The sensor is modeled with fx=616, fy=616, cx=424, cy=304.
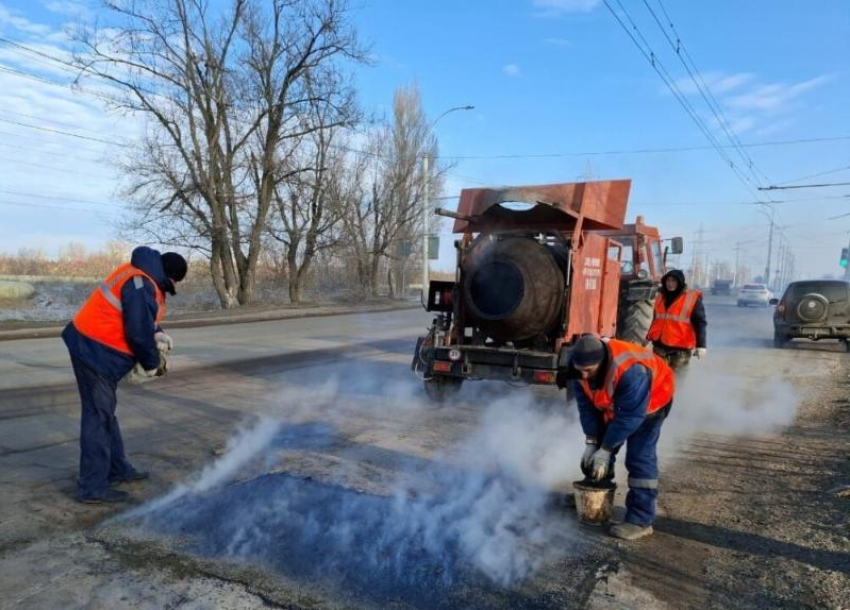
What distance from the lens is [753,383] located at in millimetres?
9578

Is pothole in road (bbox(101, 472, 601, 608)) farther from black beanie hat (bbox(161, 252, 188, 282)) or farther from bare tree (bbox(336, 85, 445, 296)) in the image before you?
bare tree (bbox(336, 85, 445, 296))

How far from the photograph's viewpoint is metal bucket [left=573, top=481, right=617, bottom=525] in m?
3.91

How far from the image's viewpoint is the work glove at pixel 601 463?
3.90m

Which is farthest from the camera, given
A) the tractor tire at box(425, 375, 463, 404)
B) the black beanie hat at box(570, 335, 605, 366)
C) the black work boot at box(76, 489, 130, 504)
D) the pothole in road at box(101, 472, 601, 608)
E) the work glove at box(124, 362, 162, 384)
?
the tractor tire at box(425, 375, 463, 404)

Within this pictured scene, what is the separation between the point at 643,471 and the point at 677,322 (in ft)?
11.7

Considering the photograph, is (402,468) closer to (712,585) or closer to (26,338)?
(712,585)

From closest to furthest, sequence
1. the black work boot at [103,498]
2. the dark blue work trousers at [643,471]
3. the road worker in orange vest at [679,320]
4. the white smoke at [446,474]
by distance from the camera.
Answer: the white smoke at [446,474] → the dark blue work trousers at [643,471] → the black work boot at [103,498] → the road worker in orange vest at [679,320]

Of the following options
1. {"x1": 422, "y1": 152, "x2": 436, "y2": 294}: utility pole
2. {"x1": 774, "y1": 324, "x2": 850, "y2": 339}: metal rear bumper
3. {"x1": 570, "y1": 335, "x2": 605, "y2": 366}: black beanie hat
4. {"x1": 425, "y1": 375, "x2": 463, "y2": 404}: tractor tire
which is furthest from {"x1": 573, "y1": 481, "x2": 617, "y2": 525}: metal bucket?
{"x1": 422, "y1": 152, "x2": 436, "y2": 294}: utility pole

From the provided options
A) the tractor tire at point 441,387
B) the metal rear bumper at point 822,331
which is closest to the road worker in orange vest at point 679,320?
the tractor tire at point 441,387

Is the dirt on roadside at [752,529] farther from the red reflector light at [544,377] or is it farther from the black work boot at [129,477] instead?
the black work boot at [129,477]

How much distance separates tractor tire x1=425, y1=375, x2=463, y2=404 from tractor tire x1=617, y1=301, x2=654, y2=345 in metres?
2.53

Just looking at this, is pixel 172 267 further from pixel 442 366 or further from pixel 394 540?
pixel 442 366

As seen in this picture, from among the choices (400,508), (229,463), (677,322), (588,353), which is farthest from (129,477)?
(677,322)

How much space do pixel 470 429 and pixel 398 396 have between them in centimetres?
188
